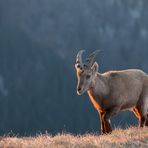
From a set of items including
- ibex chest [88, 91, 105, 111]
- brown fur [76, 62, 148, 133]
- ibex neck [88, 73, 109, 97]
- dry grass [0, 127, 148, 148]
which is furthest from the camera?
ibex neck [88, 73, 109, 97]

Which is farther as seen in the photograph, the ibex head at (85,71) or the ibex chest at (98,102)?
the ibex chest at (98,102)

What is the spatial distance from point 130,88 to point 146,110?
3.25 feet

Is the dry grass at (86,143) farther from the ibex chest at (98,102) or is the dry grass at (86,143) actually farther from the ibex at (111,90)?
the ibex chest at (98,102)

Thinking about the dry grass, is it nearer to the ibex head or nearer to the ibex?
the ibex

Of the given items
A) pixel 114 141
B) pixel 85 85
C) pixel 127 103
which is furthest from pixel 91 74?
pixel 114 141

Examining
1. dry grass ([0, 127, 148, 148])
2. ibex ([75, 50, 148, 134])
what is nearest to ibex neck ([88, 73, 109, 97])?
ibex ([75, 50, 148, 134])

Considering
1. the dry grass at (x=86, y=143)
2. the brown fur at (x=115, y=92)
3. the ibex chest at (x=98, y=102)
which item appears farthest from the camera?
the ibex chest at (x=98, y=102)

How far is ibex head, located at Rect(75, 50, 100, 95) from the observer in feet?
48.4

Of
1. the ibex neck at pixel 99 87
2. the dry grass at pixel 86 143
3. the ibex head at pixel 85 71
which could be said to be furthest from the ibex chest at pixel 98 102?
the dry grass at pixel 86 143

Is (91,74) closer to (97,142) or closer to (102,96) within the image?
(102,96)

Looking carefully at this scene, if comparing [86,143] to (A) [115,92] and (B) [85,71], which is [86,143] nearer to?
(B) [85,71]

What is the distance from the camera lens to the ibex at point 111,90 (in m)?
14.9

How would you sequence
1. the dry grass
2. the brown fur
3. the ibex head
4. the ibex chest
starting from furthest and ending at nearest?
1. the ibex chest
2. the brown fur
3. the ibex head
4. the dry grass

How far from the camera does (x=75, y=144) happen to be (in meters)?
10.2
